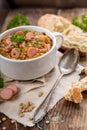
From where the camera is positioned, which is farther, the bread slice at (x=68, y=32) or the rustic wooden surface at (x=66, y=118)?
the bread slice at (x=68, y=32)

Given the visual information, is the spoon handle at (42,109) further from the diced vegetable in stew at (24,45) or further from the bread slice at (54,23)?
the bread slice at (54,23)

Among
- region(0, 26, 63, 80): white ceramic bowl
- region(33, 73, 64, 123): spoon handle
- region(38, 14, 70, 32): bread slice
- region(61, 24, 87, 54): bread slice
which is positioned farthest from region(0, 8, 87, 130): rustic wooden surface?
region(38, 14, 70, 32): bread slice

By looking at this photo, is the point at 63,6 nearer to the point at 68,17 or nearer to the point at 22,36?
the point at 68,17

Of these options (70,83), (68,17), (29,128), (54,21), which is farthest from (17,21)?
(29,128)

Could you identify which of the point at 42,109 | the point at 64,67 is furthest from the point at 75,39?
the point at 42,109

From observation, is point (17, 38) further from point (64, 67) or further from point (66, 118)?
point (66, 118)

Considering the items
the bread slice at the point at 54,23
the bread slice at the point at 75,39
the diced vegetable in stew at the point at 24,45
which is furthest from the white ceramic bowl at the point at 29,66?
the bread slice at the point at 54,23
